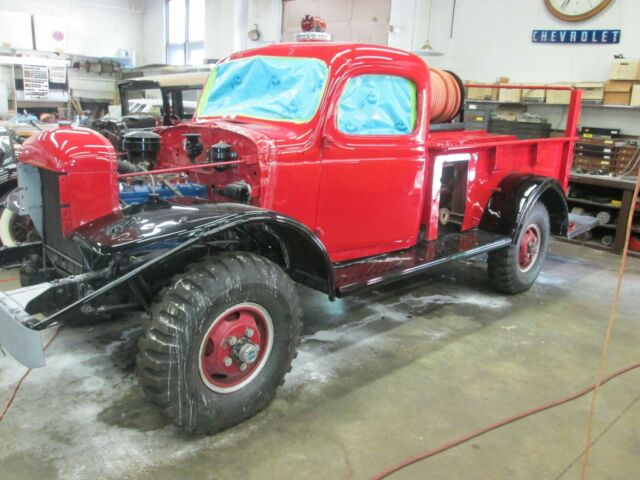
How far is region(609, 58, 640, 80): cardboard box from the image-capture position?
6547mm

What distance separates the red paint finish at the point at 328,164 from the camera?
2693mm

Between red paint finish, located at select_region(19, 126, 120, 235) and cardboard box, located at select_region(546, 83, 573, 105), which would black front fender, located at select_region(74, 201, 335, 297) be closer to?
red paint finish, located at select_region(19, 126, 120, 235)

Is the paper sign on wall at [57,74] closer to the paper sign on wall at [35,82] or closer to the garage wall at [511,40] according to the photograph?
the paper sign on wall at [35,82]

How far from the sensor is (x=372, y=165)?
11.7ft

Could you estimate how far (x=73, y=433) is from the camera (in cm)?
262

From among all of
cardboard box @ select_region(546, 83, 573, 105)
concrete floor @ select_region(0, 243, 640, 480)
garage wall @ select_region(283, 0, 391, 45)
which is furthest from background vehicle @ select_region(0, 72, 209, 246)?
cardboard box @ select_region(546, 83, 573, 105)

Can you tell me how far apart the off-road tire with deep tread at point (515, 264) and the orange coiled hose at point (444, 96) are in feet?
3.51

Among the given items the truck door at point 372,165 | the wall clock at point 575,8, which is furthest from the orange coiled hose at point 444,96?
the wall clock at point 575,8

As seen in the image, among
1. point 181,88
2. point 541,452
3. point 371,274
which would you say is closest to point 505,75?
point 181,88

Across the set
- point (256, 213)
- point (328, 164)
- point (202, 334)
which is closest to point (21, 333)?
point (202, 334)

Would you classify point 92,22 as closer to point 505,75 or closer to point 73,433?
point 505,75

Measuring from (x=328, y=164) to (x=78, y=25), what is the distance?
41.8ft

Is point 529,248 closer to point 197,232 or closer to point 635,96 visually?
point 635,96

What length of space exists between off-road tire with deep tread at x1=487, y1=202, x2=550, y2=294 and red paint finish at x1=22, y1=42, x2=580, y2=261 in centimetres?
61
